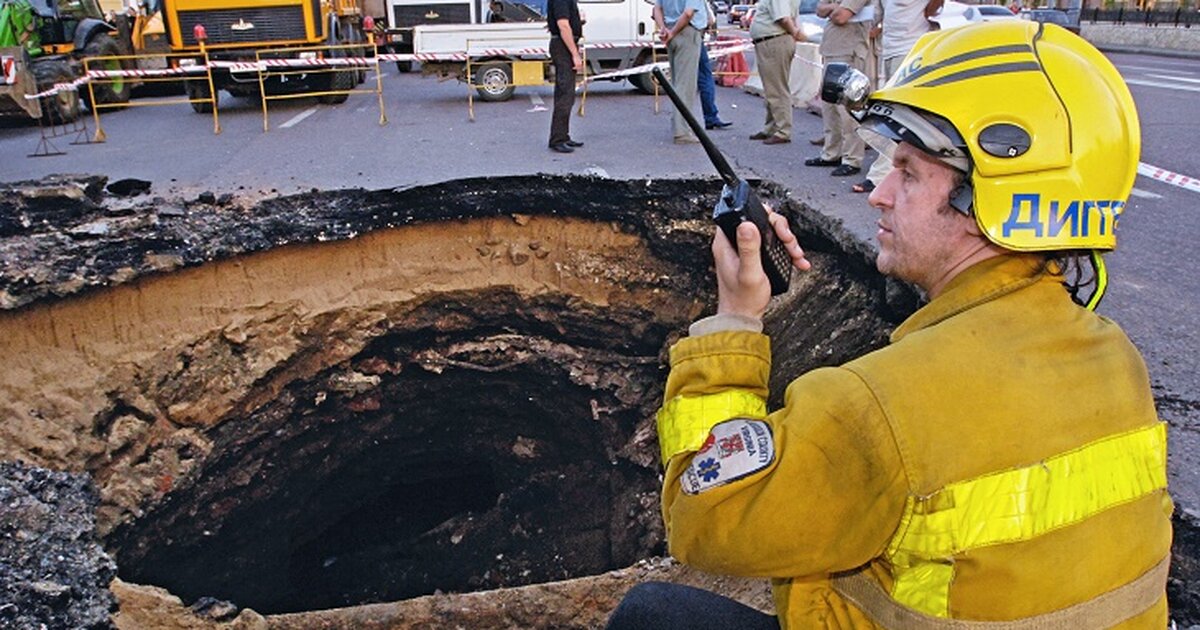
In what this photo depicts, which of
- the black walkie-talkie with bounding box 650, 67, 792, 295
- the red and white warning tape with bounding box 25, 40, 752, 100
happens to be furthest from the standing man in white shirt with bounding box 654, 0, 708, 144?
the black walkie-talkie with bounding box 650, 67, 792, 295

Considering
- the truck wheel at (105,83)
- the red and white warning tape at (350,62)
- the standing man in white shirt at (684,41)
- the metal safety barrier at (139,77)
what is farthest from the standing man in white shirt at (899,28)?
the truck wheel at (105,83)

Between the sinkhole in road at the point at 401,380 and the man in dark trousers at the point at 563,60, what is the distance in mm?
1679

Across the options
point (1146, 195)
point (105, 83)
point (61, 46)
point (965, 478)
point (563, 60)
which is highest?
point (61, 46)

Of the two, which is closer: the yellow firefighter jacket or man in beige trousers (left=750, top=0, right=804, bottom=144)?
the yellow firefighter jacket

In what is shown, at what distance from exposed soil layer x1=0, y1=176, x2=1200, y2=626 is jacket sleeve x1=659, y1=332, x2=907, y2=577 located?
137 inches

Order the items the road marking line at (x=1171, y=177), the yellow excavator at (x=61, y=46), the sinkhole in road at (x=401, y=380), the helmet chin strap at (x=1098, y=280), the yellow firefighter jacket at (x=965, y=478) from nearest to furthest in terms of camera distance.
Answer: the yellow firefighter jacket at (x=965, y=478) → the helmet chin strap at (x=1098, y=280) → the sinkhole in road at (x=401, y=380) → the road marking line at (x=1171, y=177) → the yellow excavator at (x=61, y=46)

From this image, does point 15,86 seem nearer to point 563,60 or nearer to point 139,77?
point 139,77

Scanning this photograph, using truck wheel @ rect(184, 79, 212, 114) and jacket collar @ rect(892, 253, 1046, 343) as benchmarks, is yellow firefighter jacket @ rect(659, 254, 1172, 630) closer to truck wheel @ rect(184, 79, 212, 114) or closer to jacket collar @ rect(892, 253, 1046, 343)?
jacket collar @ rect(892, 253, 1046, 343)

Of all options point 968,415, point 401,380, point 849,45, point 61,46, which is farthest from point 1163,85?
point 61,46

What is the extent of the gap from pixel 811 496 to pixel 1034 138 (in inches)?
27.5

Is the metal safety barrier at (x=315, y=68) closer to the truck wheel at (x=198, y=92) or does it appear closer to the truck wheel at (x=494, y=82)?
the truck wheel at (x=198, y=92)

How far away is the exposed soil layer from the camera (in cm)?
551

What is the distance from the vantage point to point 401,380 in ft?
23.7

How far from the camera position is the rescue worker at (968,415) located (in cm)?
129
